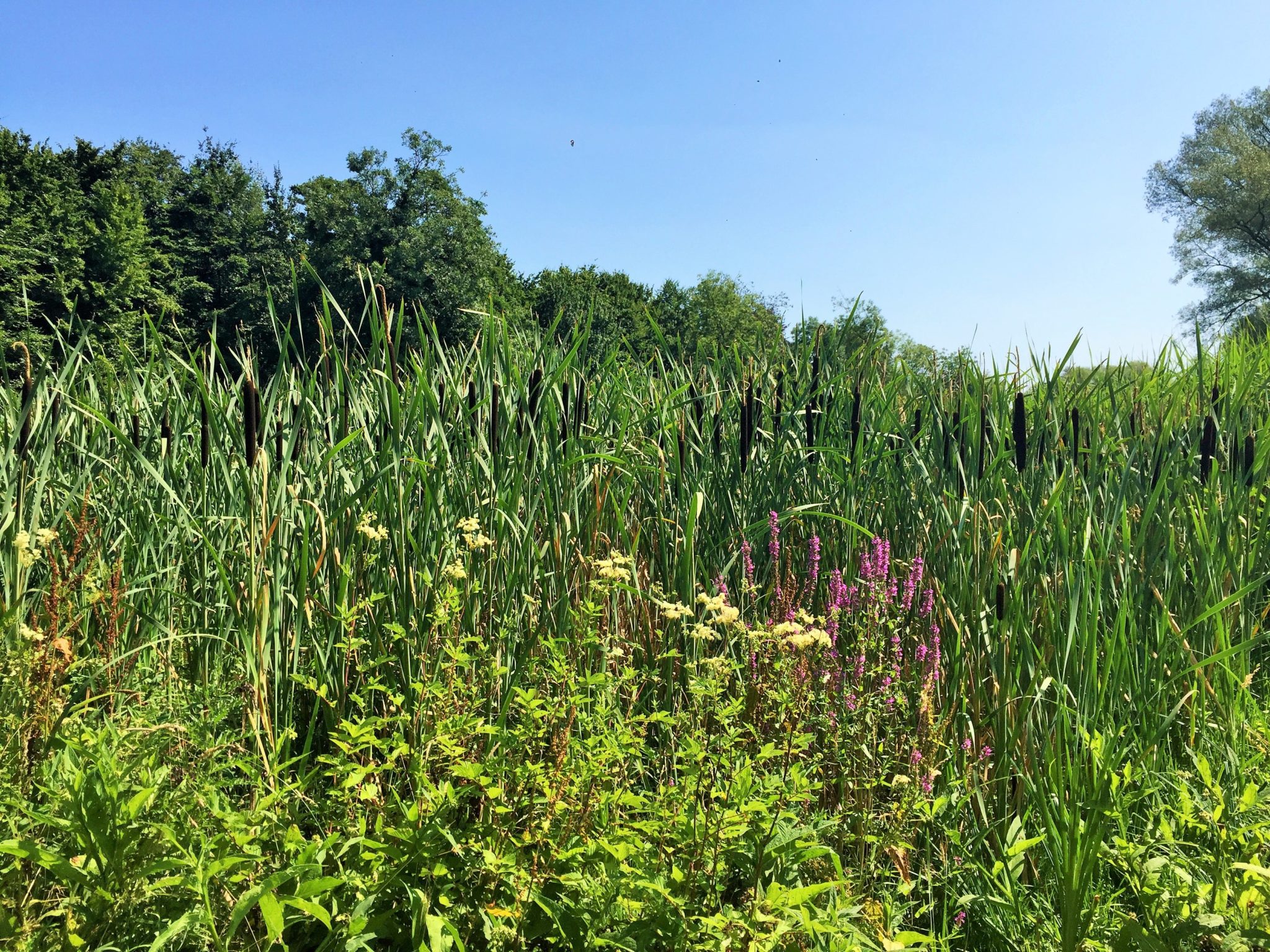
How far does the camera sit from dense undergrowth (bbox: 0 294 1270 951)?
1533mm

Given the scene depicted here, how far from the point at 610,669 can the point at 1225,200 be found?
165 feet

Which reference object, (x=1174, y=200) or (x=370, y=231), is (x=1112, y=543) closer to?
(x=370, y=231)

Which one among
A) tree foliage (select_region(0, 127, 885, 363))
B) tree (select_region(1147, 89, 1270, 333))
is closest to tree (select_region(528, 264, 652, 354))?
tree foliage (select_region(0, 127, 885, 363))

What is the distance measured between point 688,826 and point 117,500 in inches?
84.7

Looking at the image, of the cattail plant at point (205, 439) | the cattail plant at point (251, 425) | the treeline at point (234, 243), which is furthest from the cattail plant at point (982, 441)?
the treeline at point (234, 243)

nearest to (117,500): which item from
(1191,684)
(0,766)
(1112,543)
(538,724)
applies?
(0,766)

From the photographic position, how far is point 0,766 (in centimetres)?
175

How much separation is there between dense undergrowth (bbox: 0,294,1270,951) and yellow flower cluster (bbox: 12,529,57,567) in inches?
0.8

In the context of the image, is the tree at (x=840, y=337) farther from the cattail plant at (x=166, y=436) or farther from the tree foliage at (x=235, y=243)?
the tree foliage at (x=235, y=243)

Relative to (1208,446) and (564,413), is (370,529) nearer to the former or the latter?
(564,413)

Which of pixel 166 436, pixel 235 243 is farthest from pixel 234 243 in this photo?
pixel 166 436

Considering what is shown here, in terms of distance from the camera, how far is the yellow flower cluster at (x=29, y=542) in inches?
74.0

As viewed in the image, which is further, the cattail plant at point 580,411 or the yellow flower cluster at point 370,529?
the cattail plant at point 580,411

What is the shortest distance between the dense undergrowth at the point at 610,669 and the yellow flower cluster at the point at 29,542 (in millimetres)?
20
